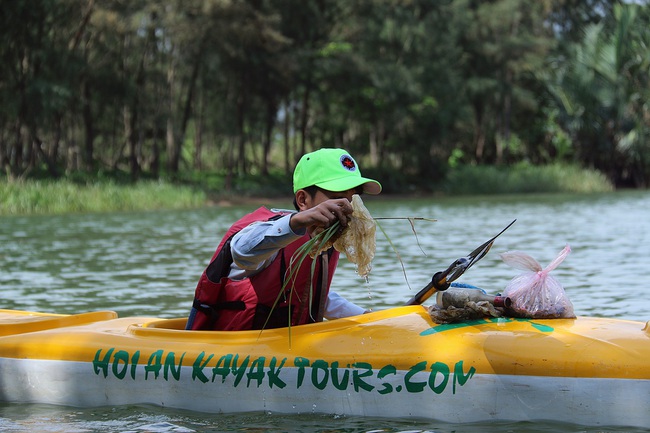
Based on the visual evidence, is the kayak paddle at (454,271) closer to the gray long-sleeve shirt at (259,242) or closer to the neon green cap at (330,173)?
the neon green cap at (330,173)

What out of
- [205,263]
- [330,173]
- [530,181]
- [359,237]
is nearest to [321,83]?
[530,181]

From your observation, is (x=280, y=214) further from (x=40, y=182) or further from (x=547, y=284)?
(x=40, y=182)

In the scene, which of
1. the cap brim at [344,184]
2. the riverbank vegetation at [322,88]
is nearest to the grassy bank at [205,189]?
the riverbank vegetation at [322,88]

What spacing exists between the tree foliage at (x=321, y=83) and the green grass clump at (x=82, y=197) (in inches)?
176

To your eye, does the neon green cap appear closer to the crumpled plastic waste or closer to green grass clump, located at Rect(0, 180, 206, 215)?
A: the crumpled plastic waste

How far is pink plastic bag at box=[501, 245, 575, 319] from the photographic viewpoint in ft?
14.1

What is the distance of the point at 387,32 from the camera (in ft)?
127

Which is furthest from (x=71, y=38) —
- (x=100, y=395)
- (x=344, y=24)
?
(x=100, y=395)

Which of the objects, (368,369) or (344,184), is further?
(368,369)

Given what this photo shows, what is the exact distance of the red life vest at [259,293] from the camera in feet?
13.9

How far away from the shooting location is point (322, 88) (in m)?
39.3

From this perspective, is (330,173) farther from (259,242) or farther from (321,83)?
(321,83)

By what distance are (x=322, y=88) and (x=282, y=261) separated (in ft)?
116

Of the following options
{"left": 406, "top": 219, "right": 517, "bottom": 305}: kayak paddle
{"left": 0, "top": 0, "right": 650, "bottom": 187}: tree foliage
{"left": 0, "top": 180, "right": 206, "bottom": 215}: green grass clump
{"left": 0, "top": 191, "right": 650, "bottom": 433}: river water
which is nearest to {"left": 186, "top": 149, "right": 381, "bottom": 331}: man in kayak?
{"left": 0, "top": 191, "right": 650, "bottom": 433}: river water
